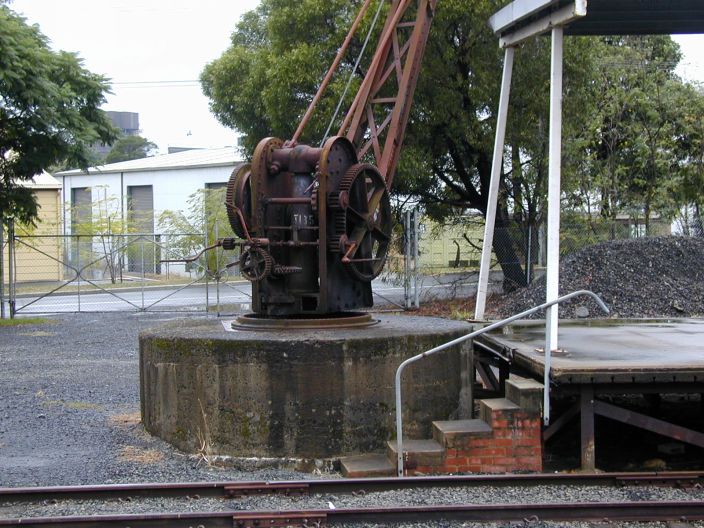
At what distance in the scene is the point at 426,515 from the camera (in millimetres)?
6656

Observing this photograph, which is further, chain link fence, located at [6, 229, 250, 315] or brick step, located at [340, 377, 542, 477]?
chain link fence, located at [6, 229, 250, 315]

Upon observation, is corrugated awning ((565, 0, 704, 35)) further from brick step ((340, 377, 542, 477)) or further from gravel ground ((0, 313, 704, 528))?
gravel ground ((0, 313, 704, 528))

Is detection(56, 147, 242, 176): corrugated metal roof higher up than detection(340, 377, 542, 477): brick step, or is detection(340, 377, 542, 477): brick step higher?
detection(56, 147, 242, 176): corrugated metal roof

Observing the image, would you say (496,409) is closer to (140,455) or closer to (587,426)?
(587,426)

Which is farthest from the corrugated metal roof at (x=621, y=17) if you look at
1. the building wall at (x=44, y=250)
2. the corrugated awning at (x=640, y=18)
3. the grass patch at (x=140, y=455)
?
the building wall at (x=44, y=250)

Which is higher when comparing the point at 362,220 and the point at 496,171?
the point at 496,171

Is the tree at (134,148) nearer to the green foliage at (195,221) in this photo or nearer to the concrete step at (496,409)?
the green foliage at (195,221)

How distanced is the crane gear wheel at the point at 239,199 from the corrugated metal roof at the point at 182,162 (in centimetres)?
3488

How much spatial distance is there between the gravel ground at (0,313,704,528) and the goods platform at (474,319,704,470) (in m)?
0.95

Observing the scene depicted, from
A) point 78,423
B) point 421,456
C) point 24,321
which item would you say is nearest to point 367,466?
point 421,456

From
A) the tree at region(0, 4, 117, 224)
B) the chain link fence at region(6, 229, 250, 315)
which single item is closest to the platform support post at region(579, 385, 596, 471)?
the chain link fence at region(6, 229, 250, 315)

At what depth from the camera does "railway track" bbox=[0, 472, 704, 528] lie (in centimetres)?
647

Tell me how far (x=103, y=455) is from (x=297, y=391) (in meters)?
1.99

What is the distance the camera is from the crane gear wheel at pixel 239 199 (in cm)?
950
